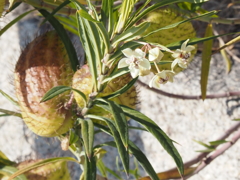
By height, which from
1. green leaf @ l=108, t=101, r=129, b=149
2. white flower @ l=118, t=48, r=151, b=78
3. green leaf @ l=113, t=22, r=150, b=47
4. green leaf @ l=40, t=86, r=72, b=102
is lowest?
green leaf @ l=108, t=101, r=129, b=149

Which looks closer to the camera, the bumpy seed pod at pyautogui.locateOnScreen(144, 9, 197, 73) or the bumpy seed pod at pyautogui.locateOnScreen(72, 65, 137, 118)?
the bumpy seed pod at pyautogui.locateOnScreen(72, 65, 137, 118)

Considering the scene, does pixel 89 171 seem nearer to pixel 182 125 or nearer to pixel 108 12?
pixel 108 12

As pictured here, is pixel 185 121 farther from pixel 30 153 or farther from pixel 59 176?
pixel 59 176

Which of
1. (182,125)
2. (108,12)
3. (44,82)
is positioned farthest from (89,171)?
(182,125)

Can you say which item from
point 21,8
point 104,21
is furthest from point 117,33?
point 21,8

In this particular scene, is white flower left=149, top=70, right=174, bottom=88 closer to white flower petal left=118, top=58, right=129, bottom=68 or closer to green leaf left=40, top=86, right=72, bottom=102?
white flower petal left=118, top=58, right=129, bottom=68

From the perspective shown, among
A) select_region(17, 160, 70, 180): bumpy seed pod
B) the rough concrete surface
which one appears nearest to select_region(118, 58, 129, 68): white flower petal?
select_region(17, 160, 70, 180): bumpy seed pod

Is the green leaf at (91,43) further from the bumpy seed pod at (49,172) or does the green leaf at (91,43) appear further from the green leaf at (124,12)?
the bumpy seed pod at (49,172)
